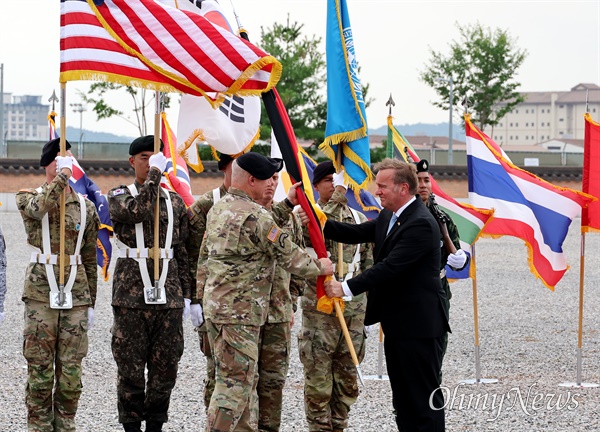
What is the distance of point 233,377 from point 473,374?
15.1 feet

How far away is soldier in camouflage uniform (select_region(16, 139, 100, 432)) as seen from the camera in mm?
6387

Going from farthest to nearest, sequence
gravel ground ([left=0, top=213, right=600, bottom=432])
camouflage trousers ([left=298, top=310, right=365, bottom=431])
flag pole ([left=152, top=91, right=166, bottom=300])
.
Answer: gravel ground ([left=0, top=213, right=600, bottom=432]), camouflage trousers ([left=298, top=310, right=365, bottom=431]), flag pole ([left=152, top=91, right=166, bottom=300])

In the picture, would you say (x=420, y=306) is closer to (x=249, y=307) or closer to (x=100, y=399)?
(x=249, y=307)

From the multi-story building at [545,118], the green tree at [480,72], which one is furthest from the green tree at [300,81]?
the multi-story building at [545,118]

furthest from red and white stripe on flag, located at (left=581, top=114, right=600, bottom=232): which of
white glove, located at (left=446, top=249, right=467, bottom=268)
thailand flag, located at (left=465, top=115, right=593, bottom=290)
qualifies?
white glove, located at (left=446, top=249, right=467, bottom=268)

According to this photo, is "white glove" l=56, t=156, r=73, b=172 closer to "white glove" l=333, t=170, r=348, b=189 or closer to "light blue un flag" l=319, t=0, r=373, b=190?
"light blue un flag" l=319, t=0, r=373, b=190

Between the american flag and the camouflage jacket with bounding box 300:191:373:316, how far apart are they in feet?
4.35

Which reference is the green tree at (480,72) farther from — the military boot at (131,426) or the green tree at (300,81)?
the military boot at (131,426)

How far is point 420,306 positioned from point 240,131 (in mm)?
2670

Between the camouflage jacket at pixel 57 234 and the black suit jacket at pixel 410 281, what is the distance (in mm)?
1935

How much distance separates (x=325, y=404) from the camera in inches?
269

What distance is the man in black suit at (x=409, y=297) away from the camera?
6.00m

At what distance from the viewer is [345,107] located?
295 inches

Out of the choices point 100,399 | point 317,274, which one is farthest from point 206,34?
point 100,399
